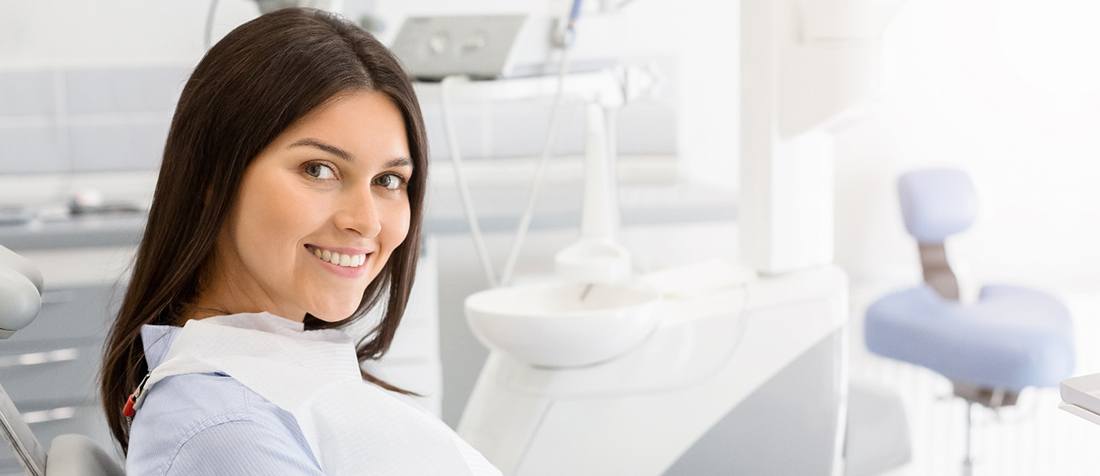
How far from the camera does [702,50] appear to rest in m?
2.58

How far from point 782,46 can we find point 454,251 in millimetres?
1150

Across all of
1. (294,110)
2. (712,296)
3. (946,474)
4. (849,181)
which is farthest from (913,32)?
(294,110)

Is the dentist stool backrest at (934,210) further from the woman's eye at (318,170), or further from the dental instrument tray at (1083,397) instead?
the woman's eye at (318,170)

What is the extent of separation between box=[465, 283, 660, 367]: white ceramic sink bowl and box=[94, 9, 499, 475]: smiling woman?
47cm

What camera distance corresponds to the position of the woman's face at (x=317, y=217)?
0.88m

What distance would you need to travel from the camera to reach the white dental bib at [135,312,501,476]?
80cm

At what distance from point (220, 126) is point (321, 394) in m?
0.23

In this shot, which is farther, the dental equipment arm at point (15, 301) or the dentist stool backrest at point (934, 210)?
the dentist stool backrest at point (934, 210)

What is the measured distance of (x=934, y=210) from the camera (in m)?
2.48

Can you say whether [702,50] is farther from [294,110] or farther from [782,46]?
[294,110]

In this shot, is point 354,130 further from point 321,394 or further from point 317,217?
point 321,394

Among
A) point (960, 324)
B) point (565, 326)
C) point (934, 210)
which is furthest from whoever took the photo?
point (934, 210)

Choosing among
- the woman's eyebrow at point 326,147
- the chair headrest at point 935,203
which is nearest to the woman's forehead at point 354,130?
the woman's eyebrow at point 326,147

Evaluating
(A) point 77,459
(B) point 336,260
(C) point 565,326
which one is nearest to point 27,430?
(A) point 77,459
